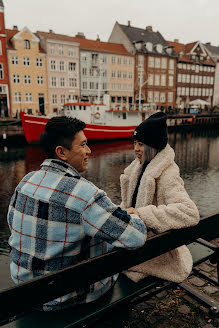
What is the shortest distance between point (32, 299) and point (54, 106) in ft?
147

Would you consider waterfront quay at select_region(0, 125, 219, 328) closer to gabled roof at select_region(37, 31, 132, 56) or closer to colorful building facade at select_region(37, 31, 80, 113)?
colorful building facade at select_region(37, 31, 80, 113)

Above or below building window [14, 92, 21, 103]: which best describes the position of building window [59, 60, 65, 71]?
above

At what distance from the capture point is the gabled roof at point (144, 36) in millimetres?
53406

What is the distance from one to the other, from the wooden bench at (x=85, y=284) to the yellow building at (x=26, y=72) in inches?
1538

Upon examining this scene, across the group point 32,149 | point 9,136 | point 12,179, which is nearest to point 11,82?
point 9,136

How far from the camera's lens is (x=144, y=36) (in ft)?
184

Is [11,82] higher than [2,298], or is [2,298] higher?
[11,82]

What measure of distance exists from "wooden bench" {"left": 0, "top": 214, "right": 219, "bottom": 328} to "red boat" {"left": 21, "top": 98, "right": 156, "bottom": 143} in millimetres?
28193

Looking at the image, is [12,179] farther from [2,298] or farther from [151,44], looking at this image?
[151,44]

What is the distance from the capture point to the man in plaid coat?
66.1 inches

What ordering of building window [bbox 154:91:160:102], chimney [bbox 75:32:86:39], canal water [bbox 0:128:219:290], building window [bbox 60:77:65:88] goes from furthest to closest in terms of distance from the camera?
1. building window [bbox 154:91:160:102]
2. chimney [bbox 75:32:86:39]
3. building window [bbox 60:77:65:88]
4. canal water [bbox 0:128:219:290]

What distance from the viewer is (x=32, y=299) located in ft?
5.18

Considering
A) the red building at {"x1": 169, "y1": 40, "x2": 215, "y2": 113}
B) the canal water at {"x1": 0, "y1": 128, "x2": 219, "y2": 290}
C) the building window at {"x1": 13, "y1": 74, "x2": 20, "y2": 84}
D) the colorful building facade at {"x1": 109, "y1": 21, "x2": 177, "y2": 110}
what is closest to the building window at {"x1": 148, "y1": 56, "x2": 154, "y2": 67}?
the colorful building facade at {"x1": 109, "y1": 21, "x2": 177, "y2": 110}

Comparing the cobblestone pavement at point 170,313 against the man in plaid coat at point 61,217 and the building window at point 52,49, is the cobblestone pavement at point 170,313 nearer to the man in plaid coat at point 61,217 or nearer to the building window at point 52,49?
the man in plaid coat at point 61,217
